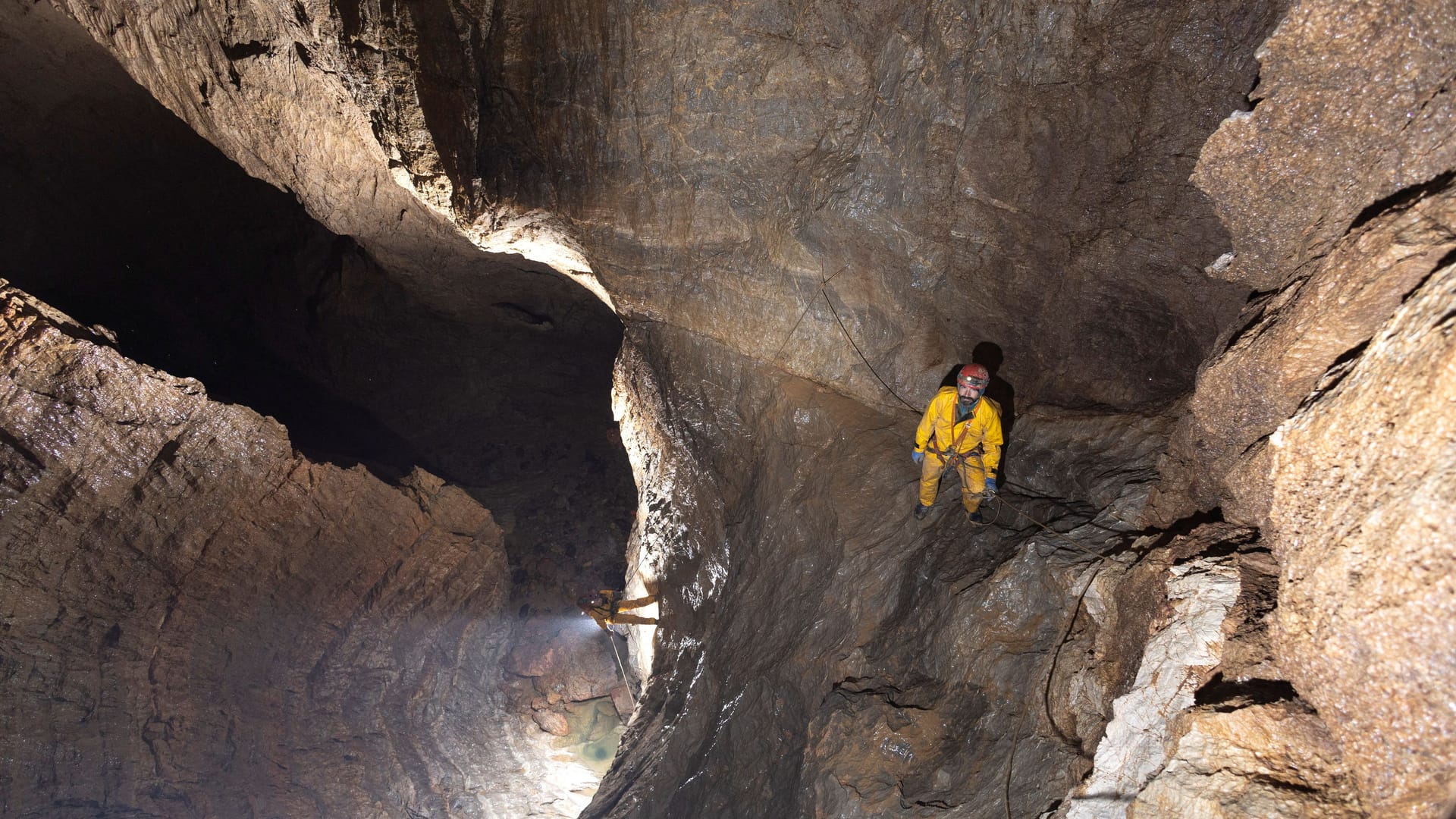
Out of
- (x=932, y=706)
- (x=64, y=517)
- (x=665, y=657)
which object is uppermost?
(x=64, y=517)

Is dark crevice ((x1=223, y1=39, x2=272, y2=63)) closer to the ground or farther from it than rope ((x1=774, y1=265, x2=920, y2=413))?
farther from it

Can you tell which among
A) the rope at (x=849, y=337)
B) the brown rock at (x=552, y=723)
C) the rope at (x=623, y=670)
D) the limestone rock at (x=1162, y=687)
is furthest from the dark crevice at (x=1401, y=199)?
the brown rock at (x=552, y=723)

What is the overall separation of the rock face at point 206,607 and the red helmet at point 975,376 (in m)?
7.01

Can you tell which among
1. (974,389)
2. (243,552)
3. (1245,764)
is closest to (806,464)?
(974,389)

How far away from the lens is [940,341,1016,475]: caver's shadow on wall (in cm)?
602

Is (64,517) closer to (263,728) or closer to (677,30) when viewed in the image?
(263,728)

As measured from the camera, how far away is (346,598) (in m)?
9.52

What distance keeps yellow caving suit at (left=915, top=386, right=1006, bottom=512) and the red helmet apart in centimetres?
14

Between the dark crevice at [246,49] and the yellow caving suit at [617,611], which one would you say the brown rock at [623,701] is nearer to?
the yellow caving suit at [617,611]

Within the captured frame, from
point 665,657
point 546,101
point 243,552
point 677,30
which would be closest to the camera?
point 677,30

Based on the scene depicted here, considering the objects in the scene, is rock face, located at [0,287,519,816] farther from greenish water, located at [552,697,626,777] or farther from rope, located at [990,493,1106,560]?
rope, located at [990,493,1106,560]

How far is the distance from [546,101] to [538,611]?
8261 mm

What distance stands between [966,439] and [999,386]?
3.92 feet

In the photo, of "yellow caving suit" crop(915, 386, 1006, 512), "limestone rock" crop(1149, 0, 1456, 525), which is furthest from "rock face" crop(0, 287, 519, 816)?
"limestone rock" crop(1149, 0, 1456, 525)
